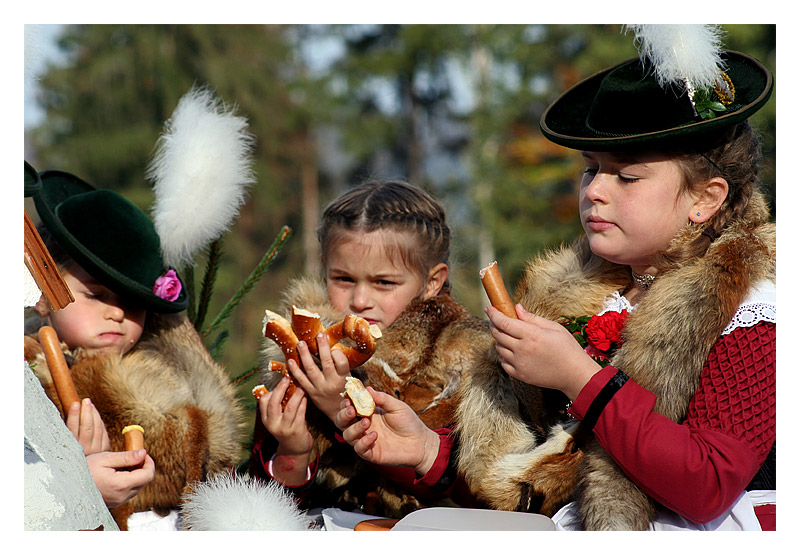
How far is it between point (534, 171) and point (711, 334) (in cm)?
1176

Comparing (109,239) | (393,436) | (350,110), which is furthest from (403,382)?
(350,110)

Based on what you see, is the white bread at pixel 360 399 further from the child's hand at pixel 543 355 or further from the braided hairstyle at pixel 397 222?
the braided hairstyle at pixel 397 222

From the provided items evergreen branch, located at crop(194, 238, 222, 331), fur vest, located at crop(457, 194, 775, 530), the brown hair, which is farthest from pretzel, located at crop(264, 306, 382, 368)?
the brown hair

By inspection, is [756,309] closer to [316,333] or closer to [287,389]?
[316,333]

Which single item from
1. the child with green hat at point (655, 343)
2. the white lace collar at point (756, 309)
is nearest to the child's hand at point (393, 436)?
the child with green hat at point (655, 343)

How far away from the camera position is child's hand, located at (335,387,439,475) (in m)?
2.17

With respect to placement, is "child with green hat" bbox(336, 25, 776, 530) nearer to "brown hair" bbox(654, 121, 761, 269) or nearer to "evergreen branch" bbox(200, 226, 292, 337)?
"brown hair" bbox(654, 121, 761, 269)

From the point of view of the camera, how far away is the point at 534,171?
13281 millimetres

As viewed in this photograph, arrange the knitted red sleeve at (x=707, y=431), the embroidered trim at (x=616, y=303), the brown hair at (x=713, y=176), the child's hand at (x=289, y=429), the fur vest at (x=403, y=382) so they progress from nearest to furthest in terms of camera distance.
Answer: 1. the knitted red sleeve at (x=707, y=431)
2. the brown hair at (x=713, y=176)
3. the embroidered trim at (x=616, y=303)
4. the child's hand at (x=289, y=429)
5. the fur vest at (x=403, y=382)

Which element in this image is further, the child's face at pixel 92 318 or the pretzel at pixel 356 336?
the child's face at pixel 92 318

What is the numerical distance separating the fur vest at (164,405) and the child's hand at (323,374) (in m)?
0.48

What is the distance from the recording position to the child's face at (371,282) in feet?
8.59

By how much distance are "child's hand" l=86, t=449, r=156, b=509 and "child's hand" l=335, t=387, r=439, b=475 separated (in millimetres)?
604

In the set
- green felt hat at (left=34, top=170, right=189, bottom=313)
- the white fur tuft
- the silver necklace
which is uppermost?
green felt hat at (left=34, top=170, right=189, bottom=313)
